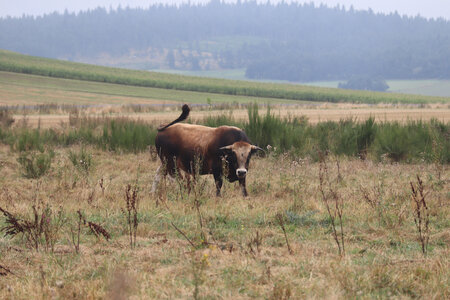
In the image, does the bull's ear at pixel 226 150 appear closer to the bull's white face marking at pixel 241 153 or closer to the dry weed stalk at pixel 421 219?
the bull's white face marking at pixel 241 153

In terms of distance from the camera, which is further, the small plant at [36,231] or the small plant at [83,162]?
the small plant at [83,162]

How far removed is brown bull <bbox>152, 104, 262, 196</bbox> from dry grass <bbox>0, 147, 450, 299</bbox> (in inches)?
17.1

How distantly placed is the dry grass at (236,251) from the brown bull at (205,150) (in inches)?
17.1

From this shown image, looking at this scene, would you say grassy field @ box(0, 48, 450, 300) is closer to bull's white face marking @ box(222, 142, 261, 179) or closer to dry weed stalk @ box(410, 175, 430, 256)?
dry weed stalk @ box(410, 175, 430, 256)

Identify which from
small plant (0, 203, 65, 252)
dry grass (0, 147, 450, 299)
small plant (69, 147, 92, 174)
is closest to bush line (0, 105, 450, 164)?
small plant (69, 147, 92, 174)

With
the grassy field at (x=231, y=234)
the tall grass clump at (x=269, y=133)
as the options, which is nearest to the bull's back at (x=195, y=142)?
the grassy field at (x=231, y=234)

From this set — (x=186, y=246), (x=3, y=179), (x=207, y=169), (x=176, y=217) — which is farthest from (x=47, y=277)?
(x=3, y=179)

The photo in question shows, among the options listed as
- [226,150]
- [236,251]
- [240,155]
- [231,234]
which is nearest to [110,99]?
[226,150]

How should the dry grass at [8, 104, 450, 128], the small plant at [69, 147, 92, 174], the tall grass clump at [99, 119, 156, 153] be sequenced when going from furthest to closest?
the dry grass at [8, 104, 450, 128]
the tall grass clump at [99, 119, 156, 153]
the small plant at [69, 147, 92, 174]

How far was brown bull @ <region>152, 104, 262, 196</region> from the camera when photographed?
954 cm

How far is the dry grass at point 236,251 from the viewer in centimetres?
498

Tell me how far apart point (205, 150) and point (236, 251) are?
4.18 meters

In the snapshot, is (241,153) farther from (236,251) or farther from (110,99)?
(110,99)

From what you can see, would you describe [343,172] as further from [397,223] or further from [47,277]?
[47,277]
